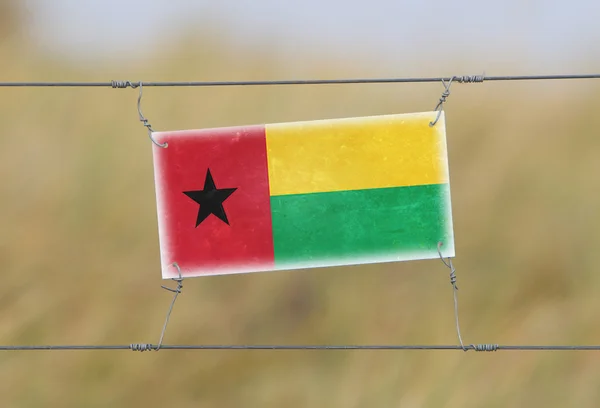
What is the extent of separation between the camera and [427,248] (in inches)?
53.7

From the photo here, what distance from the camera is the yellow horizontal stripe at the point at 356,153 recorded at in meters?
1.36

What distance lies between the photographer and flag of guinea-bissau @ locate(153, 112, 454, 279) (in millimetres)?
1372

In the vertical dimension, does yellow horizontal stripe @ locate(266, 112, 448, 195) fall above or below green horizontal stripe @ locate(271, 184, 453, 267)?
above

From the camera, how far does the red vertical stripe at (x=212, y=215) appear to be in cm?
138

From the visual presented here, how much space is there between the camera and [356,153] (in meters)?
1.38

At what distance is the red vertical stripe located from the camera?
4.52 ft

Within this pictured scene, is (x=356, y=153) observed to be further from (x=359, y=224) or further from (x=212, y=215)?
(x=212, y=215)

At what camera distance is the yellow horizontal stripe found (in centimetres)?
136

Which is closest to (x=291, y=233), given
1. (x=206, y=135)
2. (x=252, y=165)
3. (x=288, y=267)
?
(x=288, y=267)

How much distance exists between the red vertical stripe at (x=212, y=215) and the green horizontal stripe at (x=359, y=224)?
0.05m

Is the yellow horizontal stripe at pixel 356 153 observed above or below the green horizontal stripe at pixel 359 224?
above

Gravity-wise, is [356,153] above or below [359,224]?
above

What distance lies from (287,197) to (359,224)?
0.18 metres

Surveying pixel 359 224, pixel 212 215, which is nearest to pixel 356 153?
pixel 359 224
